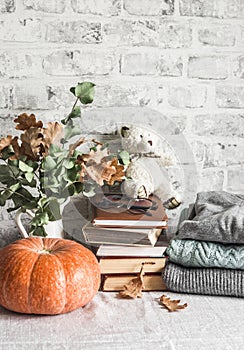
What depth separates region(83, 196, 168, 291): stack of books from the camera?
1.43 m

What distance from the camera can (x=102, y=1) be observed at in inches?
63.9

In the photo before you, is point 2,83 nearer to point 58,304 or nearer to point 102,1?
point 102,1

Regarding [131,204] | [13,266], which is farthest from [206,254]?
[13,266]

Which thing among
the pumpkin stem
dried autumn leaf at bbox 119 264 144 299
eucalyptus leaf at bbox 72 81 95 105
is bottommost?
dried autumn leaf at bbox 119 264 144 299

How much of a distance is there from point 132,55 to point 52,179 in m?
0.54

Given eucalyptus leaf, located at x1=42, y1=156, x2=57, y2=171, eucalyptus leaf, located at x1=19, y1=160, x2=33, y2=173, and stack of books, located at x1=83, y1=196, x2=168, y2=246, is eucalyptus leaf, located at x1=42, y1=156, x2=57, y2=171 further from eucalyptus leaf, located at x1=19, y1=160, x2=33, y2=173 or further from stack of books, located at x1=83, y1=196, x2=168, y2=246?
stack of books, located at x1=83, y1=196, x2=168, y2=246

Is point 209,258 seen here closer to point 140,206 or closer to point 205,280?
point 205,280

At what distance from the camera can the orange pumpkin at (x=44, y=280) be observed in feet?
3.99

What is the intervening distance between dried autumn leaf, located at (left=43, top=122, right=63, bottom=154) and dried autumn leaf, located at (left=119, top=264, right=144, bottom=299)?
40cm

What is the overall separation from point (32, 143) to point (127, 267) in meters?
0.40

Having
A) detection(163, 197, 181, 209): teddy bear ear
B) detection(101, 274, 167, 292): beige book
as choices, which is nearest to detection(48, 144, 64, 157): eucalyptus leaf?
detection(101, 274, 167, 292): beige book

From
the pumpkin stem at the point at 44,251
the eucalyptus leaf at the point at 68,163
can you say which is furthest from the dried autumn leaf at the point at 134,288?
the eucalyptus leaf at the point at 68,163

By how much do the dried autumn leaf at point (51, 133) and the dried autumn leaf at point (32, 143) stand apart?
0.01 m

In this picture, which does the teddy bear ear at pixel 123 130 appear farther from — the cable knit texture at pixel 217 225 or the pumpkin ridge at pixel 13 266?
the pumpkin ridge at pixel 13 266
